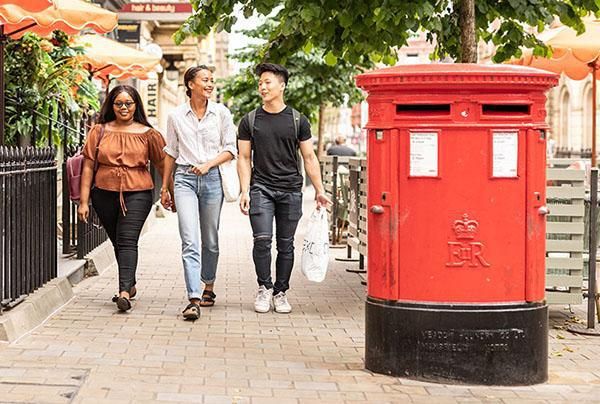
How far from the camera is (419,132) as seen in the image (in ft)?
19.6

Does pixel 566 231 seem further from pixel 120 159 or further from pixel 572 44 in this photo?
pixel 572 44

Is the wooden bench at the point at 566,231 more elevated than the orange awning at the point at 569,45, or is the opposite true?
the orange awning at the point at 569,45

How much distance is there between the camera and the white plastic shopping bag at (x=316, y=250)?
799cm

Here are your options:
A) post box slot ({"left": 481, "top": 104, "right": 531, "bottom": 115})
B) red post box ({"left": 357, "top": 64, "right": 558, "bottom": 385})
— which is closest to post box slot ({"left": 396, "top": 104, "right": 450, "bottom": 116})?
red post box ({"left": 357, "top": 64, "right": 558, "bottom": 385})

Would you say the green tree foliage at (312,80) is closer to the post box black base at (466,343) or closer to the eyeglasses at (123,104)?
the eyeglasses at (123,104)

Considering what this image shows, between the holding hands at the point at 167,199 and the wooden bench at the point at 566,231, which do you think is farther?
the holding hands at the point at 167,199

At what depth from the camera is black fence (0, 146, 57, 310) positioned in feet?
22.6

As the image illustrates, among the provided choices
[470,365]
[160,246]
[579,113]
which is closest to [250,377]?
[470,365]

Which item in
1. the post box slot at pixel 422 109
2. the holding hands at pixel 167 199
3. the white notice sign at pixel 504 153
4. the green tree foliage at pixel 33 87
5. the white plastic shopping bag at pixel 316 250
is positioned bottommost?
the white plastic shopping bag at pixel 316 250

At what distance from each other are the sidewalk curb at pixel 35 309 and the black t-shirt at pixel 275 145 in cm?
181

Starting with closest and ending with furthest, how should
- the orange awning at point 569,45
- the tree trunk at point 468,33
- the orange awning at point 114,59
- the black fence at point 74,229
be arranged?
the tree trunk at point 468,33 → the black fence at point 74,229 → the orange awning at point 569,45 → the orange awning at point 114,59

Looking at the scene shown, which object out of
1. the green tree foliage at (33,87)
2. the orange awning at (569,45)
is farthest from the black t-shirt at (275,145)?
the green tree foliage at (33,87)

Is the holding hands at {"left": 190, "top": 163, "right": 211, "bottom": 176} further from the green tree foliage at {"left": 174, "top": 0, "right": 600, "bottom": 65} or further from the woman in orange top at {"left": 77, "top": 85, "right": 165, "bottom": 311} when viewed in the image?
the green tree foliage at {"left": 174, "top": 0, "right": 600, "bottom": 65}

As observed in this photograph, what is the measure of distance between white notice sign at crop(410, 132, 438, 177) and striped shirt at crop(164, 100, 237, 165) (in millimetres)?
2541
